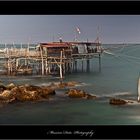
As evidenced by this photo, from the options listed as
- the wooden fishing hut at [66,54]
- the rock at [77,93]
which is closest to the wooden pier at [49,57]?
the wooden fishing hut at [66,54]

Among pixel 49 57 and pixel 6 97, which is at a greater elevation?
pixel 49 57

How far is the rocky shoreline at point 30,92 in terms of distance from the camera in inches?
86.7

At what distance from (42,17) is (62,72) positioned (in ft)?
1.04

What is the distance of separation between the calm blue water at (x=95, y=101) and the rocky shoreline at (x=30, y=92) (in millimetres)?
24

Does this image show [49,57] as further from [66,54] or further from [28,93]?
[28,93]

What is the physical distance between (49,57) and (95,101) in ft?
1.14

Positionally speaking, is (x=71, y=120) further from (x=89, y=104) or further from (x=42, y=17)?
(x=42, y=17)

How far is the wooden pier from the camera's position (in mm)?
2244

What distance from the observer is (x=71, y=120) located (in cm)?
216

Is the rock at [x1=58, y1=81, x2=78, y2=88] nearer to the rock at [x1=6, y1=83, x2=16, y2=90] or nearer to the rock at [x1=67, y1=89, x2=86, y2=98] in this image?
the rock at [x1=67, y1=89, x2=86, y2=98]

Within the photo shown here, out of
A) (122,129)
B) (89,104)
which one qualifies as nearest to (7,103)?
(89,104)

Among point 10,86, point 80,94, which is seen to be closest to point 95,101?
point 80,94

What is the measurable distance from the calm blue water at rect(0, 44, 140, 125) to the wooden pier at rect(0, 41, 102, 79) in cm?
4

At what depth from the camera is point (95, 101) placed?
222 centimetres
